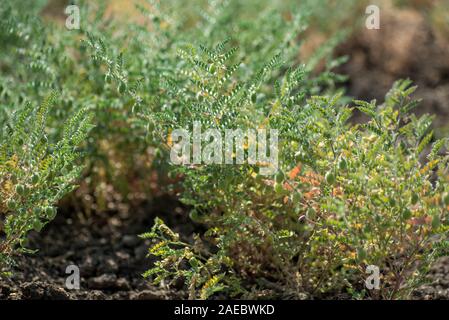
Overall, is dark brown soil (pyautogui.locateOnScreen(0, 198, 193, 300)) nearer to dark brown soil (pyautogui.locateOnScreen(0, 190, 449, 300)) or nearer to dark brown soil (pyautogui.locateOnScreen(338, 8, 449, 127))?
dark brown soil (pyautogui.locateOnScreen(0, 190, 449, 300))

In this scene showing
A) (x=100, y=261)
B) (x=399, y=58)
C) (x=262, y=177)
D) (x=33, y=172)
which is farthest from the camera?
(x=399, y=58)

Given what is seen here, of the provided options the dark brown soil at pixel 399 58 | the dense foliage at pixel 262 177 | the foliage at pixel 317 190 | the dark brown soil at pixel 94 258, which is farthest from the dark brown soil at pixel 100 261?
the dark brown soil at pixel 399 58

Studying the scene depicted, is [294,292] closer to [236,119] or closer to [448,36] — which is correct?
[236,119]

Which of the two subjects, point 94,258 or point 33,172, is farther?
→ point 94,258

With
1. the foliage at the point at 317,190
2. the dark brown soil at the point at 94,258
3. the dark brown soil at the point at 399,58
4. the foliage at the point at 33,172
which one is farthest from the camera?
the dark brown soil at the point at 399,58

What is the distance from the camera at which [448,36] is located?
198 inches

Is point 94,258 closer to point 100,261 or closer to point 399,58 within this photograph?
point 100,261

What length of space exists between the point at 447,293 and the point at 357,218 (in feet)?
2.14

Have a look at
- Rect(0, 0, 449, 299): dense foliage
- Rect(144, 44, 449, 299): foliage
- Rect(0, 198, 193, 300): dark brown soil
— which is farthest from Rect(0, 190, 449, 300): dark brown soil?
Rect(144, 44, 449, 299): foliage

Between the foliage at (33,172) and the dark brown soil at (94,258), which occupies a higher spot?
the foliage at (33,172)

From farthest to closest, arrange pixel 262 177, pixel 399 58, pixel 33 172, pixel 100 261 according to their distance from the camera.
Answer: pixel 399 58 → pixel 100 261 → pixel 262 177 → pixel 33 172

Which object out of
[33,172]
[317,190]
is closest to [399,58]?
[317,190]

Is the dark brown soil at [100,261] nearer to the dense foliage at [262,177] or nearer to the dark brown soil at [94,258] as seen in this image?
the dark brown soil at [94,258]
